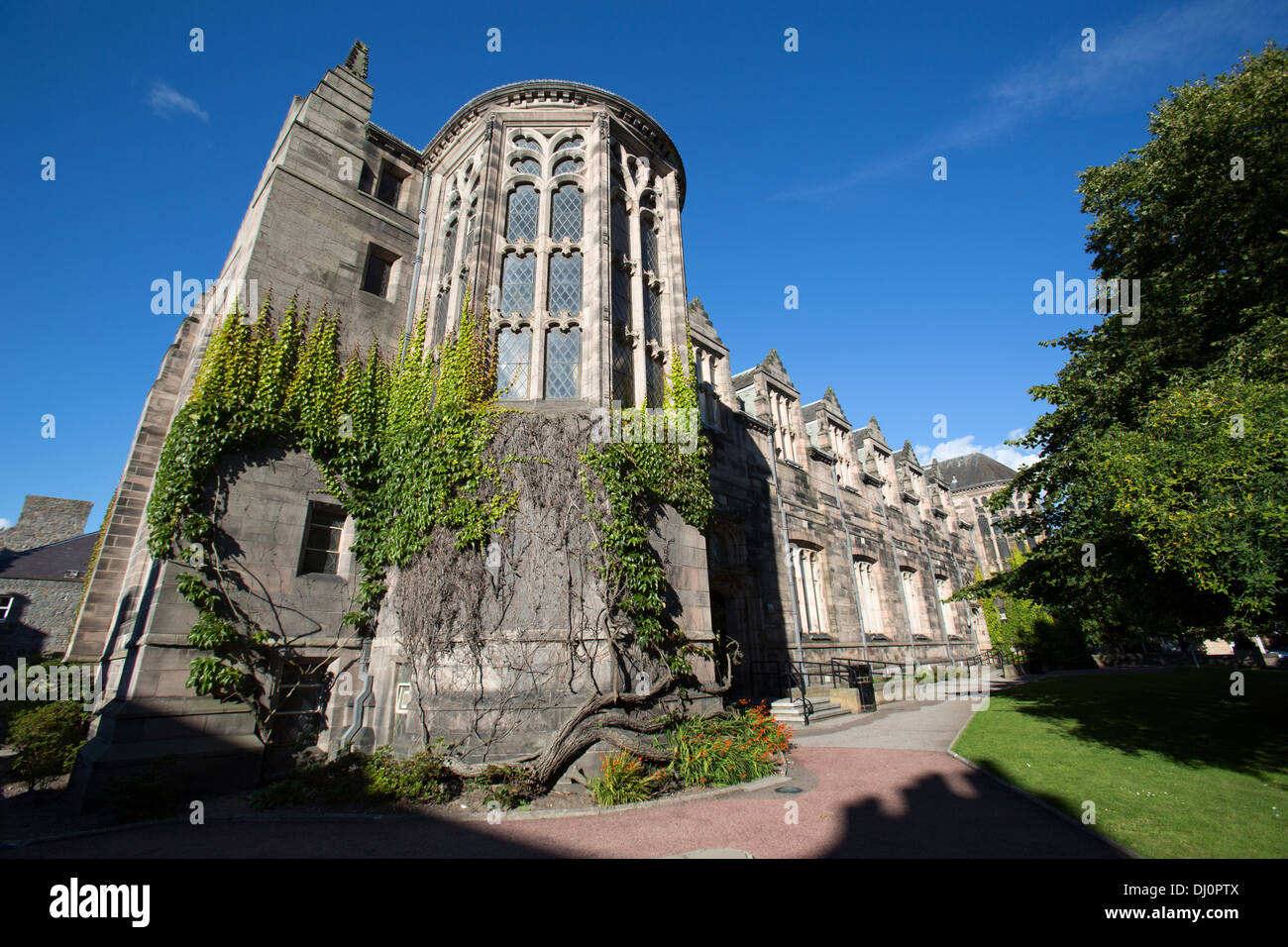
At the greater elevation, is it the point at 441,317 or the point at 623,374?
the point at 441,317

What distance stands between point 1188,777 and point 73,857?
44.5 ft

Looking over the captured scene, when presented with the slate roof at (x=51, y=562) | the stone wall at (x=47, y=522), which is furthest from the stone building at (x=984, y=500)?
the stone wall at (x=47, y=522)

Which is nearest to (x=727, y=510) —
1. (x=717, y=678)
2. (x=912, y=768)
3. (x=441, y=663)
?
(x=717, y=678)

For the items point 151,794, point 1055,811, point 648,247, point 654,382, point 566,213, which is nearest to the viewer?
point 1055,811

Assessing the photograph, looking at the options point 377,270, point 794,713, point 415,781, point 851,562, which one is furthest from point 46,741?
point 851,562

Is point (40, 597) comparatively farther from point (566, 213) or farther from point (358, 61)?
point (566, 213)

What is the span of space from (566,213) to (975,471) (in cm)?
4925

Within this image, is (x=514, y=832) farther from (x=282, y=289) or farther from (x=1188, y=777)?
(x=282, y=289)

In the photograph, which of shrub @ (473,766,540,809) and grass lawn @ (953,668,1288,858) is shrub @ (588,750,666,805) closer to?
shrub @ (473,766,540,809)

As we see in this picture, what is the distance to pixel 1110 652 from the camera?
128 ft

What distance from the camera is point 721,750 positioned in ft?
28.2

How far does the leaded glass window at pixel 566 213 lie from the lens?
12.4 meters

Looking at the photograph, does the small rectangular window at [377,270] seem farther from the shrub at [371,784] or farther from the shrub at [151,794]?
the shrub at [371,784]

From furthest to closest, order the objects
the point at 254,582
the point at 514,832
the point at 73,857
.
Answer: the point at 254,582 → the point at 514,832 → the point at 73,857
